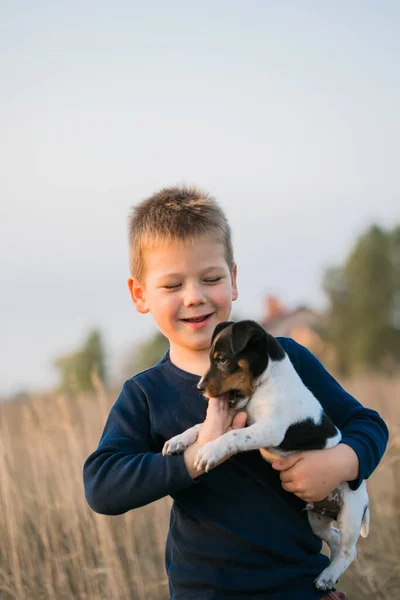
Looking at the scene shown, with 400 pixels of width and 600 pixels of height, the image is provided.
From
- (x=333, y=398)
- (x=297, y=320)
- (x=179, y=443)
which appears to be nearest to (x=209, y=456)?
(x=179, y=443)

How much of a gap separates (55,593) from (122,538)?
87 cm

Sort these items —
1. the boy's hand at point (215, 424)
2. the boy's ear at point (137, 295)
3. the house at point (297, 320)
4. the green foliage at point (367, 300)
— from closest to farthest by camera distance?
the boy's hand at point (215, 424), the boy's ear at point (137, 295), the green foliage at point (367, 300), the house at point (297, 320)

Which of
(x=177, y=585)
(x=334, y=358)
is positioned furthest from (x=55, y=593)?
(x=334, y=358)

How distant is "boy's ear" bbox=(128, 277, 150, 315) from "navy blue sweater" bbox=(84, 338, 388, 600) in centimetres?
30

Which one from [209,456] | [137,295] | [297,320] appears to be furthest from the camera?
[297,320]

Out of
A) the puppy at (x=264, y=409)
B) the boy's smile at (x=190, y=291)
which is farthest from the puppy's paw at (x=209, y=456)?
the boy's smile at (x=190, y=291)

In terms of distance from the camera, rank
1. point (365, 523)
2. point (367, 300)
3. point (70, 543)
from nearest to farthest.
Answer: point (365, 523)
point (70, 543)
point (367, 300)

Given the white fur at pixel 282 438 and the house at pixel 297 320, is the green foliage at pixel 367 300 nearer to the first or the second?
the house at pixel 297 320

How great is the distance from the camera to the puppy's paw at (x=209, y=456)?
6.26 ft

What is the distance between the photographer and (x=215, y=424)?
202 cm

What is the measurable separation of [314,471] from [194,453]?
15.9 inches

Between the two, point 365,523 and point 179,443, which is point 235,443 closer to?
point 179,443

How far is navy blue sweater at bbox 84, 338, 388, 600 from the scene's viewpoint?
2.14 meters

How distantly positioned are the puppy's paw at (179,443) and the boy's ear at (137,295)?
57cm
